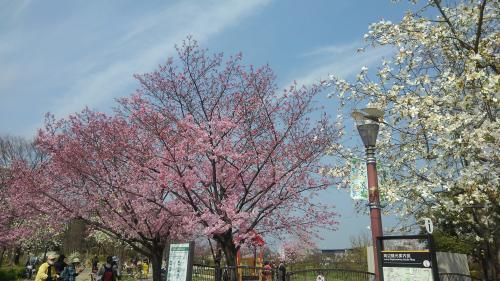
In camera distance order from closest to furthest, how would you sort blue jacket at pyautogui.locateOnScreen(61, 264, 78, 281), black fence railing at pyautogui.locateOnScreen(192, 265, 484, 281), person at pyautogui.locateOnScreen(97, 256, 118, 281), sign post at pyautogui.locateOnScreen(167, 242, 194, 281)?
1. sign post at pyautogui.locateOnScreen(167, 242, 194, 281)
2. black fence railing at pyautogui.locateOnScreen(192, 265, 484, 281)
3. person at pyautogui.locateOnScreen(97, 256, 118, 281)
4. blue jacket at pyautogui.locateOnScreen(61, 264, 78, 281)

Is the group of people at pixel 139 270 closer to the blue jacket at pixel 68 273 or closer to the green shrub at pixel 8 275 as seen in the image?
the green shrub at pixel 8 275

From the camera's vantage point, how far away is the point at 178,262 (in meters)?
7.50

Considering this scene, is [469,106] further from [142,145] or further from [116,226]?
[116,226]

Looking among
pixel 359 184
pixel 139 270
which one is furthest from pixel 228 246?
pixel 139 270

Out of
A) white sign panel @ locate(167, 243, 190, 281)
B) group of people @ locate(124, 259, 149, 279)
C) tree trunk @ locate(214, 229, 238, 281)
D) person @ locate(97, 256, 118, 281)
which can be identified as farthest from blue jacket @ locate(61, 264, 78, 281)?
group of people @ locate(124, 259, 149, 279)

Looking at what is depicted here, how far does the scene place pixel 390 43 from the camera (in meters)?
9.49

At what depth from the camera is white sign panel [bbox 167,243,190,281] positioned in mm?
7199

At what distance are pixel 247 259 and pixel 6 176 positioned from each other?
1935 cm

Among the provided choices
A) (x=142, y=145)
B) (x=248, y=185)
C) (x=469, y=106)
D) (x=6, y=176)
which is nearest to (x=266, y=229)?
(x=248, y=185)

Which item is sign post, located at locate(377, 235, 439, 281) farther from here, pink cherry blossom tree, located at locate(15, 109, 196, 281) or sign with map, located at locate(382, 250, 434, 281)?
pink cherry blossom tree, located at locate(15, 109, 196, 281)

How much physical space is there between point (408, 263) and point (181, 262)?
3.84m

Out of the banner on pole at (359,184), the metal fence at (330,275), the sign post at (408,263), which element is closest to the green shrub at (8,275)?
the metal fence at (330,275)

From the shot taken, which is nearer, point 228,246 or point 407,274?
point 407,274

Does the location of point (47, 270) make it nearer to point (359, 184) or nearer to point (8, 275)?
point (359, 184)
